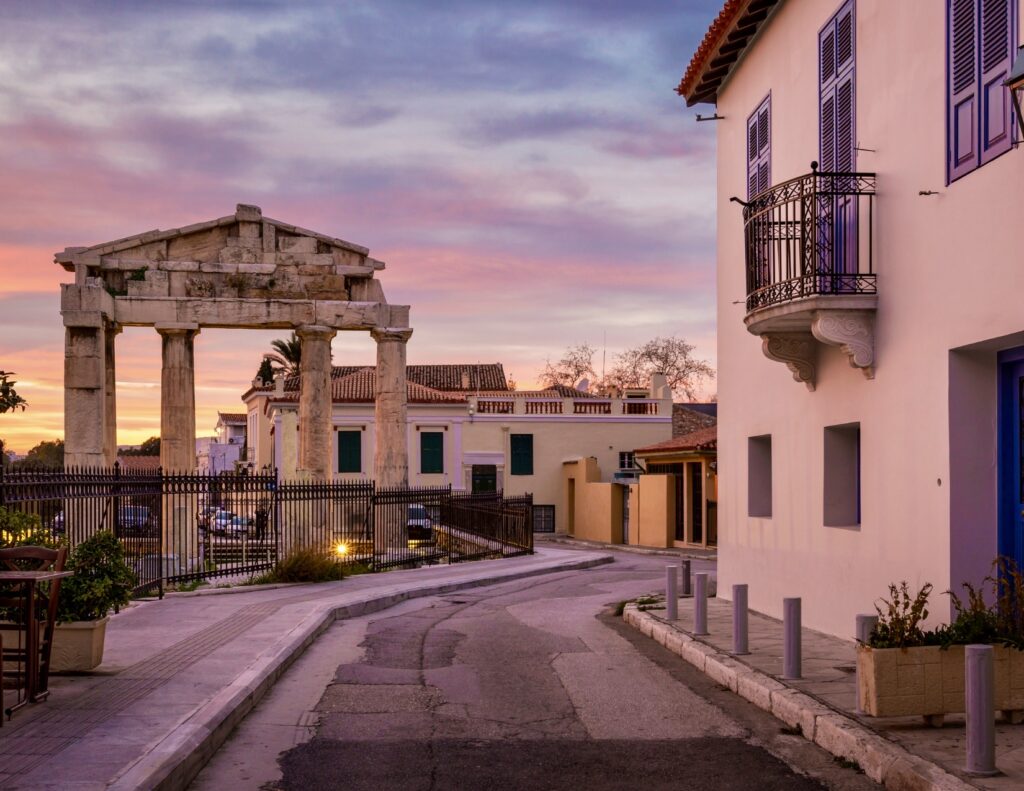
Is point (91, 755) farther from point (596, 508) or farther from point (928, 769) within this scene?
point (596, 508)

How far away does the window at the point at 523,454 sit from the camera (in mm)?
53406

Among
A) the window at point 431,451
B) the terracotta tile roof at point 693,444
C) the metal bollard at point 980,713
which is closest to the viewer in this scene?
the metal bollard at point 980,713

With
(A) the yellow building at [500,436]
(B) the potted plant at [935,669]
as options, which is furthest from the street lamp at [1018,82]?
(A) the yellow building at [500,436]

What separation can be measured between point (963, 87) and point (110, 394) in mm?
22204

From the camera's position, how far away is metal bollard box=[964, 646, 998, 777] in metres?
6.51

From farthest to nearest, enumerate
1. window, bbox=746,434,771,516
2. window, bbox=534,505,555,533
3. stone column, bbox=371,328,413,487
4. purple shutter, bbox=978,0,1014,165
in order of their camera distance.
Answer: window, bbox=534,505,555,533
stone column, bbox=371,328,413,487
window, bbox=746,434,771,516
purple shutter, bbox=978,0,1014,165

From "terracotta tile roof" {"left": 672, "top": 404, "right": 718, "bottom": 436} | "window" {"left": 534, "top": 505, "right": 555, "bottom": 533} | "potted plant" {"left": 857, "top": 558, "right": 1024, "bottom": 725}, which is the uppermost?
"terracotta tile roof" {"left": 672, "top": 404, "right": 718, "bottom": 436}

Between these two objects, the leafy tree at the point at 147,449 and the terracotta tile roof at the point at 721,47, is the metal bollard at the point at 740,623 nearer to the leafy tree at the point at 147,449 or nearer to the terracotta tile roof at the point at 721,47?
the terracotta tile roof at the point at 721,47

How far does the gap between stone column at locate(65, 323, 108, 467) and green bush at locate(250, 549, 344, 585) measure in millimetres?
6129

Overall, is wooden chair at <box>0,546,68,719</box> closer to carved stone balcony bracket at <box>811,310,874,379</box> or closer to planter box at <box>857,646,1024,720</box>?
planter box at <box>857,646,1024,720</box>

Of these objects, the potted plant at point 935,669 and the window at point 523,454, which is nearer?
the potted plant at point 935,669

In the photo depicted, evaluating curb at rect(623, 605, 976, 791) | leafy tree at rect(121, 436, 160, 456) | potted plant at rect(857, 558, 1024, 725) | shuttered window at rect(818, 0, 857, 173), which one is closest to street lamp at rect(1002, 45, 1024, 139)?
potted plant at rect(857, 558, 1024, 725)

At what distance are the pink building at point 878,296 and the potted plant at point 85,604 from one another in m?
6.44

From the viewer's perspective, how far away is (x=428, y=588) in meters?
21.1
